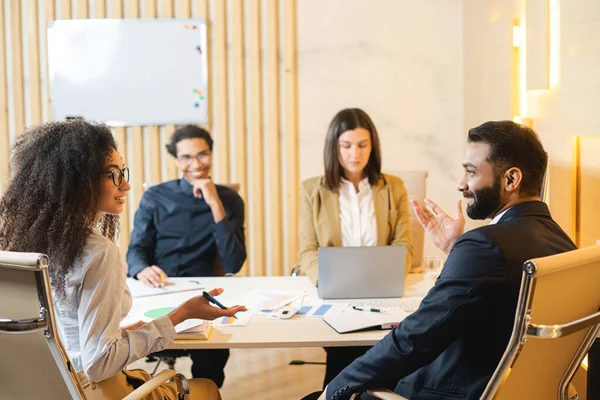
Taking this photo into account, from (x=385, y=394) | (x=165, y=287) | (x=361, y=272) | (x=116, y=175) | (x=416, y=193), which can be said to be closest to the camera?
(x=385, y=394)

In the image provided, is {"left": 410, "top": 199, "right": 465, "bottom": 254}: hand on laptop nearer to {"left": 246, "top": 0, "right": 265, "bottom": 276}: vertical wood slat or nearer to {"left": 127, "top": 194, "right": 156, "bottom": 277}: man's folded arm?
{"left": 127, "top": 194, "right": 156, "bottom": 277}: man's folded arm

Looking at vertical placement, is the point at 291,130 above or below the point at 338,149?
above

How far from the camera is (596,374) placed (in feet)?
8.27

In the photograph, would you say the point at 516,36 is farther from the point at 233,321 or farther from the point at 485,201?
the point at 233,321

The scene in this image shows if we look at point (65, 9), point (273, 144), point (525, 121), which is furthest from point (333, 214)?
point (65, 9)

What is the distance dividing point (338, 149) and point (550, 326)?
2163mm

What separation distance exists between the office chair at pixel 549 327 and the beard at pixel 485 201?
15.6 inches

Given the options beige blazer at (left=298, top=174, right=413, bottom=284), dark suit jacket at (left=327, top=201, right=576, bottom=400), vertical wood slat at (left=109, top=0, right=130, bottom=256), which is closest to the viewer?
dark suit jacket at (left=327, top=201, right=576, bottom=400)

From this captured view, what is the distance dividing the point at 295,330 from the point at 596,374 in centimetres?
108

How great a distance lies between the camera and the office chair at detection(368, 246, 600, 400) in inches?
65.5

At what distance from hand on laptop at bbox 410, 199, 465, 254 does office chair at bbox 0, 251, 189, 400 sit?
1.44m

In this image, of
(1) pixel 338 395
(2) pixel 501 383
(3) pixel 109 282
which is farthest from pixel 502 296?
(3) pixel 109 282

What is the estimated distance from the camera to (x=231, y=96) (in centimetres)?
530

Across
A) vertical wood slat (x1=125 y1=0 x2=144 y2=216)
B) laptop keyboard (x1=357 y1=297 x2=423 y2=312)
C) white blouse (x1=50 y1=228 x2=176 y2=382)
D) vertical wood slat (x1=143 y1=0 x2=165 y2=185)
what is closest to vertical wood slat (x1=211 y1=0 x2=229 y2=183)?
vertical wood slat (x1=143 y1=0 x2=165 y2=185)
